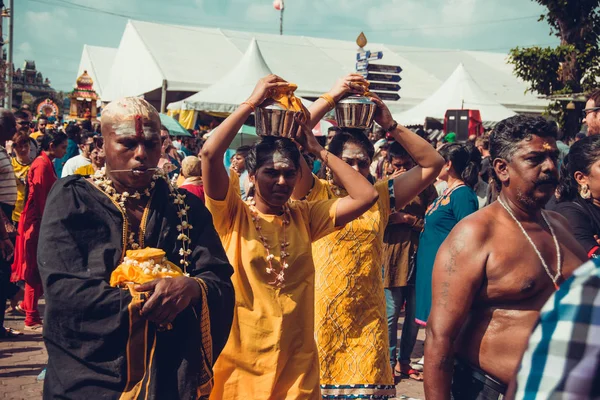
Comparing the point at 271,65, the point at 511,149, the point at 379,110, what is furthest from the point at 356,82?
the point at 271,65

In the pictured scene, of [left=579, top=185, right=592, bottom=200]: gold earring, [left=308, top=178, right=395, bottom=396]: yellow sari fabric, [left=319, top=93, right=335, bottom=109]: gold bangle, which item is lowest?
[left=308, top=178, right=395, bottom=396]: yellow sari fabric

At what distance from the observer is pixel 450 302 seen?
2879mm

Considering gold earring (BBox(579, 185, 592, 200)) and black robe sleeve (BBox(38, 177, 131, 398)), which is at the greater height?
gold earring (BBox(579, 185, 592, 200))

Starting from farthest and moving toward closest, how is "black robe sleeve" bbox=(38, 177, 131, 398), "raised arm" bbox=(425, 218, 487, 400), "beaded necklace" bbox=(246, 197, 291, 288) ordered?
"beaded necklace" bbox=(246, 197, 291, 288), "raised arm" bbox=(425, 218, 487, 400), "black robe sleeve" bbox=(38, 177, 131, 398)

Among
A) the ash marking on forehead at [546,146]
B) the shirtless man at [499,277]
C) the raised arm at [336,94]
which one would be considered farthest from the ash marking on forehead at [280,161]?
the ash marking on forehead at [546,146]

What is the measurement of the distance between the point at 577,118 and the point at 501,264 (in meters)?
20.0

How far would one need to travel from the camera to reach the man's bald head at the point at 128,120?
2832 mm

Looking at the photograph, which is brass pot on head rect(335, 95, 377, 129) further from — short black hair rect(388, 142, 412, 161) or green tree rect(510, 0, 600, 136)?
green tree rect(510, 0, 600, 136)

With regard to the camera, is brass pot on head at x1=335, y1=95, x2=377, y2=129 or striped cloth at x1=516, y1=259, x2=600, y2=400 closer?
striped cloth at x1=516, y1=259, x2=600, y2=400

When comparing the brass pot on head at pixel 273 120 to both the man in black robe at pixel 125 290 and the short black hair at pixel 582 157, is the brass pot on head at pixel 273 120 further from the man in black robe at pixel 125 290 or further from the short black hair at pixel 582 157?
the short black hair at pixel 582 157

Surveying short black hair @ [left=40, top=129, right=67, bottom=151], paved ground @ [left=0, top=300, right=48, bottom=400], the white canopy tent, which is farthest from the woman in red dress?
the white canopy tent

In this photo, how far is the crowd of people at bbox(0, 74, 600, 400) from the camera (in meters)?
2.61

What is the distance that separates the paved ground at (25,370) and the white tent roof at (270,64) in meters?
17.7

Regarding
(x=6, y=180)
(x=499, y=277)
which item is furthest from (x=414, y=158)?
(x=6, y=180)
